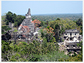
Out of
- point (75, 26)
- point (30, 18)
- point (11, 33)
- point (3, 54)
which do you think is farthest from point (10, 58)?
point (75, 26)

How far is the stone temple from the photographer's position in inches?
511

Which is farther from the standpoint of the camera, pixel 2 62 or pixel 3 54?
pixel 3 54

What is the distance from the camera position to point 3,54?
778 centimetres

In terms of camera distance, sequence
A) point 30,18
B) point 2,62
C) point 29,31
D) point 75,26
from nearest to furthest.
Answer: point 2,62, point 29,31, point 30,18, point 75,26

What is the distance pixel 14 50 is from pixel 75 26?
1136cm

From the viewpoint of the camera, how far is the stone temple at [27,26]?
13.0 m

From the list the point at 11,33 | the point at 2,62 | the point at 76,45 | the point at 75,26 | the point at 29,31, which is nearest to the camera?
the point at 2,62

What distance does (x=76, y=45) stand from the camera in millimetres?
10594

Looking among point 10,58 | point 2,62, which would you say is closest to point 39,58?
point 10,58

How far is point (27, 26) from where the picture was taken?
13.4 m

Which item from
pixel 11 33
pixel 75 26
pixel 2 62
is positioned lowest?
pixel 2 62

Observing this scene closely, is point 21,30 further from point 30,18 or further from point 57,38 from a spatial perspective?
point 57,38

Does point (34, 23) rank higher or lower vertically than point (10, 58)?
higher

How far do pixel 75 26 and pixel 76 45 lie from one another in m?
6.86
